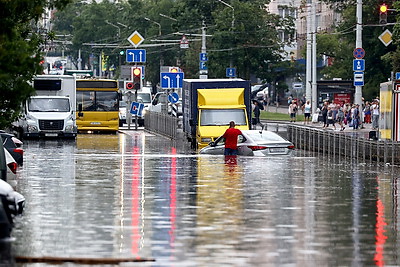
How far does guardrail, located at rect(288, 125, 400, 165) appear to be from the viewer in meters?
37.5

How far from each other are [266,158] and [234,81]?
9.70m

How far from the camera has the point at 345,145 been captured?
1670 inches

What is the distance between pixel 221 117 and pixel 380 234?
1153 inches

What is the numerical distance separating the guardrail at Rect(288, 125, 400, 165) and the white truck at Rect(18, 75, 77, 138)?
934cm

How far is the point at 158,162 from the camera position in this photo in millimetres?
35531

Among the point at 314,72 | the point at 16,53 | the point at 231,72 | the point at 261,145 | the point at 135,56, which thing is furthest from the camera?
the point at 231,72

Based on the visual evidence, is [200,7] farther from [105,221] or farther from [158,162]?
[105,221]

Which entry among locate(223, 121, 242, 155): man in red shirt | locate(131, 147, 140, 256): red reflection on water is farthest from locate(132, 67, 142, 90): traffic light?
locate(131, 147, 140, 256): red reflection on water

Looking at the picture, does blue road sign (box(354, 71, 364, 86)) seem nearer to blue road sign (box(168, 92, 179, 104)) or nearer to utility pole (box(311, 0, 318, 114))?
blue road sign (box(168, 92, 179, 104))

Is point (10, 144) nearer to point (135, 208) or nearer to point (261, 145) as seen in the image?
point (135, 208)

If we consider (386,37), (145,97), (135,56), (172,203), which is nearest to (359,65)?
(386,37)

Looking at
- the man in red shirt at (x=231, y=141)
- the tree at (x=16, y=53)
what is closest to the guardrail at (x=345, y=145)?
the man in red shirt at (x=231, y=141)

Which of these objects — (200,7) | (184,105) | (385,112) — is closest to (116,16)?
(200,7)

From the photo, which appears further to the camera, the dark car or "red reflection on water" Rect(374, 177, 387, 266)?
the dark car
